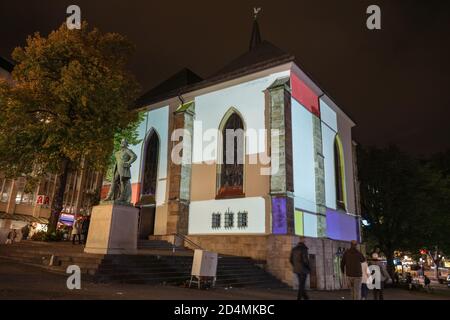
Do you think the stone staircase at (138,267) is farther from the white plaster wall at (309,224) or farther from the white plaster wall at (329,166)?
the white plaster wall at (329,166)

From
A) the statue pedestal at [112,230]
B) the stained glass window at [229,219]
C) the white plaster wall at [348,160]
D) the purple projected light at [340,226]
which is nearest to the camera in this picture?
the statue pedestal at [112,230]

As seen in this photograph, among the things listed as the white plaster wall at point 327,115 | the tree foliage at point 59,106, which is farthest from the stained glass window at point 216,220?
the white plaster wall at point 327,115

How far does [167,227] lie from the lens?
19781 mm

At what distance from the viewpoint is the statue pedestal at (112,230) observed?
11.7 metres

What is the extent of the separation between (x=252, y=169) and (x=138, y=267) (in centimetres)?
907

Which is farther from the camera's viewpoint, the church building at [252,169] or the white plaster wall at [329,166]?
the white plaster wall at [329,166]

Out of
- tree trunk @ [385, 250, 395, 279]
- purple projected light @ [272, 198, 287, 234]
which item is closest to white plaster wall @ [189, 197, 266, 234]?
purple projected light @ [272, 198, 287, 234]

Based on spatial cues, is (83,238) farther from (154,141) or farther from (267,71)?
(267,71)

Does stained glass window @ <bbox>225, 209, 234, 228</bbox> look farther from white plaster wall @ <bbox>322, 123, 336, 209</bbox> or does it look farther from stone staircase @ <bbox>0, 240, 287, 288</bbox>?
white plaster wall @ <bbox>322, 123, 336, 209</bbox>

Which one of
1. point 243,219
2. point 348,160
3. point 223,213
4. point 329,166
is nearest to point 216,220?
point 223,213

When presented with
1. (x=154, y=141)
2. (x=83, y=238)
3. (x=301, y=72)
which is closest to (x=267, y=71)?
(x=301, y=72)

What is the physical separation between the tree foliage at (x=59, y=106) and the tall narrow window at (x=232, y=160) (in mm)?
5983

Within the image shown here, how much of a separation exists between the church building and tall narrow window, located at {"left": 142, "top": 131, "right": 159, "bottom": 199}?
0.23 ft
